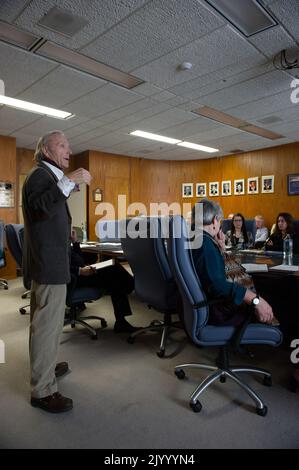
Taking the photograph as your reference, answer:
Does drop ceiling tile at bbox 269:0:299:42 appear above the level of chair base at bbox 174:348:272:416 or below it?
above

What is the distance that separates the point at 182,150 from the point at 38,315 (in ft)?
23.4

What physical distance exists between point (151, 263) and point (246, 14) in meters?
2.30

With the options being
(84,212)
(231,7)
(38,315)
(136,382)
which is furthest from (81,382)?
(84,212)

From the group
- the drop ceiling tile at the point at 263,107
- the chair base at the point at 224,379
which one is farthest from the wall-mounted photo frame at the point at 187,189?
the chair base at the point at 224,379

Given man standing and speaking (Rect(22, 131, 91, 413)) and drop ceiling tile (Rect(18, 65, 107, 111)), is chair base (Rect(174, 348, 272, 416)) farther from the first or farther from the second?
drop ceiling tile (Rect(18, 65, 107, 111))

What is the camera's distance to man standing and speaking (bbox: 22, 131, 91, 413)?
6.52 feet

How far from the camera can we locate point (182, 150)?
8484mm

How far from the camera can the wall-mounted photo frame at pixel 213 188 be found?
9375mm

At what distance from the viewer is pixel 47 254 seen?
6.54 feet

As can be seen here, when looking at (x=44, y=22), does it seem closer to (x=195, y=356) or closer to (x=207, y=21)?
(x=207, y=21)

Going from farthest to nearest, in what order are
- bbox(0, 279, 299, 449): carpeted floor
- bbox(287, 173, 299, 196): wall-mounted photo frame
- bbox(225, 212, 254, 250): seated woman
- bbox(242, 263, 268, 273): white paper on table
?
bbox(287, 173, 299, 196): wall-mounted photo frame < bbox(225, 212, 254, 250): seated woman < bbox(242, 263, 268, 273): white paper on table < bbox(0, 279, 299, 449): carpeted floor

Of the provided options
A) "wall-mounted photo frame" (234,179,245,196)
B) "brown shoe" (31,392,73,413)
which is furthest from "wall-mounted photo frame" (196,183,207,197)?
"brown shoe" (31,392,73,413)

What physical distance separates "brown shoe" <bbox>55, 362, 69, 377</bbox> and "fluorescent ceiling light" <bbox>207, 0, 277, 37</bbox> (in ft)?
10.2

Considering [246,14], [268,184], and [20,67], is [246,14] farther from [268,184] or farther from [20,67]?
[268,184]
